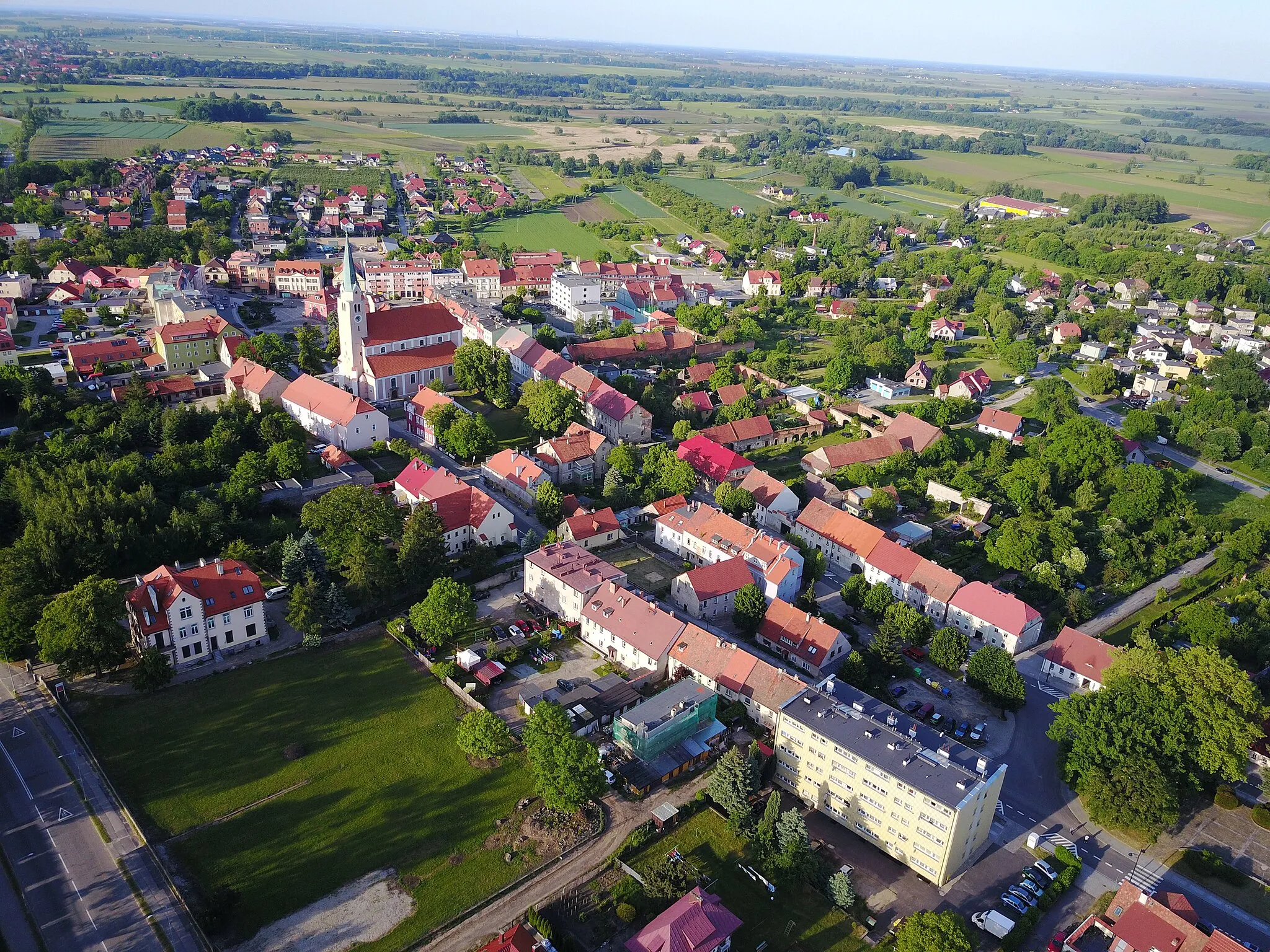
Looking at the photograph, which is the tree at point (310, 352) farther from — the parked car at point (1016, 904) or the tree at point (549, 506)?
the parked car at point (1016, 904)

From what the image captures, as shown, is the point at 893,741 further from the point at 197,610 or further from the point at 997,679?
the point at 197,610

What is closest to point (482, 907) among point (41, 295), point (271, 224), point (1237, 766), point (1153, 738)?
point (1153, 738)

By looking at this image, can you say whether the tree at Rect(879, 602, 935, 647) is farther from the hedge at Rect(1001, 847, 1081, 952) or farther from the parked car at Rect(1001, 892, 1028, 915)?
the parked car at Rect(1001, 892, 1028, 915)

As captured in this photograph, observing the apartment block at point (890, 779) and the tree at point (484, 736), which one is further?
the tree at point (484, 736)

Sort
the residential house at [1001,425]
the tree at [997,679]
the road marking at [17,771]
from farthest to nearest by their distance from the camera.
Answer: the residential house at [1001,425], the tree at [997,679], the road marking at [17,771]

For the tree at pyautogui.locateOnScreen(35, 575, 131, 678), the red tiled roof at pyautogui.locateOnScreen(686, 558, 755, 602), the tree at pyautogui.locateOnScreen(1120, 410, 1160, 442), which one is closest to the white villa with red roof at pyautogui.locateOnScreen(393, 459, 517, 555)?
the red tiled roof at pyautogui.locateOnScreen(686, 558, 755, 602)

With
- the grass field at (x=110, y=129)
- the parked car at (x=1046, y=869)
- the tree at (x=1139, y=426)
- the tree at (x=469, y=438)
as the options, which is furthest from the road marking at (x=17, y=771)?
the grass field at (x=110, y=129)
